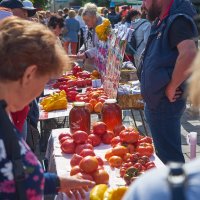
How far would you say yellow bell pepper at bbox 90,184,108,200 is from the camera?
2279mm

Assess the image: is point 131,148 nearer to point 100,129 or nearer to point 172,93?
point 100,129

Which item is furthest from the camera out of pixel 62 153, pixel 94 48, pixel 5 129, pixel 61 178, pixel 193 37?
pixel 94 48

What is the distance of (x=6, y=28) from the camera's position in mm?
1651

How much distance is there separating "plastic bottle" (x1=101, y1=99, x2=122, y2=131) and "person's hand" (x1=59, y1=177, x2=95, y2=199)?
3.82 feet

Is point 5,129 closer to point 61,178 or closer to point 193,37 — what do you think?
point 61,178

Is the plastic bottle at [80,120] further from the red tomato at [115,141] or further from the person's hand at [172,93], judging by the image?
the person's hand at [172,93]

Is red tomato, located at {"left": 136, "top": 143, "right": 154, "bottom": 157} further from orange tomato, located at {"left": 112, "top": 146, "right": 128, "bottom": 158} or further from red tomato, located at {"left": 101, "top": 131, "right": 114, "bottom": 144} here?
red tomato, located at {"left": 101, "top": 131, "right": 114, "bottom": 144}

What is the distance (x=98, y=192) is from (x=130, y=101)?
9.11ft

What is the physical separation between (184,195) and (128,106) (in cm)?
422

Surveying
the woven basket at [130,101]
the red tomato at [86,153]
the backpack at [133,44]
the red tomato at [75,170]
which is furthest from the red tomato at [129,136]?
the backpack at [133,44]

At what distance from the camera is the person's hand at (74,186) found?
2073 mm

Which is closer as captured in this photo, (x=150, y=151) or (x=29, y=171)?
(x=29, y=171)

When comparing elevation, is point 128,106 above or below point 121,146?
below

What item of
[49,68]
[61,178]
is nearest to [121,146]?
[61,178]
